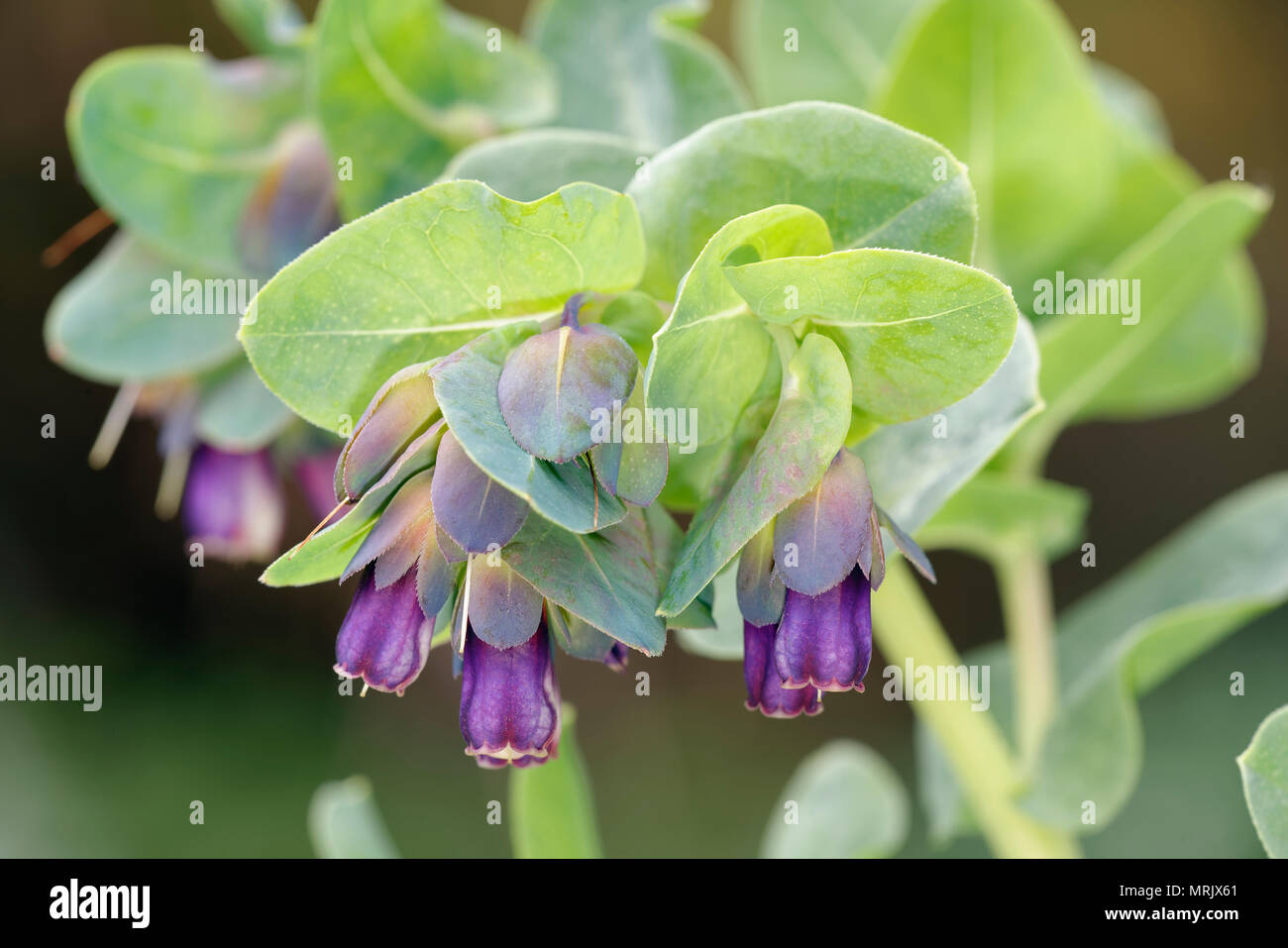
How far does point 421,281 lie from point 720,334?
0.18 m

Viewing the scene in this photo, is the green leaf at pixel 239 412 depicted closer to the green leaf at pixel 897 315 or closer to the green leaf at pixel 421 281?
the green leaf at pixel 421 281

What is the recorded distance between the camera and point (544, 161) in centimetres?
84

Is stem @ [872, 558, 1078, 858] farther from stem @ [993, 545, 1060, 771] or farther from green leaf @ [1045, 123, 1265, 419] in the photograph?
green leaf @ [1045, 123, 1265, 419]

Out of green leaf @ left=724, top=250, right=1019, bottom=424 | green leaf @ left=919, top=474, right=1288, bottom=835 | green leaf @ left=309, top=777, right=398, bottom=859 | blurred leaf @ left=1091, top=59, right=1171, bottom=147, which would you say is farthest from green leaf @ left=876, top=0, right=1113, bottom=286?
green leaf @ left=309, top=777, right=398, bottom=859

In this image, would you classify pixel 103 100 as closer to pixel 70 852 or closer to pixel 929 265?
pixel 929 265

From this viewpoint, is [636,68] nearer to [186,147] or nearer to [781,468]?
[186,147]

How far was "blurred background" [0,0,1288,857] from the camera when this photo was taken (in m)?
2.85

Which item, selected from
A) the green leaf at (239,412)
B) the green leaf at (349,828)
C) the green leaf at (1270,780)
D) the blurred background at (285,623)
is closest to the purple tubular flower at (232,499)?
the green leaf at (239,412)

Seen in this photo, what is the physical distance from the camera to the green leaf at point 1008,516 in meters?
1.06

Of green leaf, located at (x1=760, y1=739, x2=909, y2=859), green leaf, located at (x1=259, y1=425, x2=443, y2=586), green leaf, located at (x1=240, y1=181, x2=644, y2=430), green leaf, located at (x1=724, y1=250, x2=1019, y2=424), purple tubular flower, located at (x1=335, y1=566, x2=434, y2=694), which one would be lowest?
green leaf, located at (x1=760, y1=739, x2=909, y2=859)

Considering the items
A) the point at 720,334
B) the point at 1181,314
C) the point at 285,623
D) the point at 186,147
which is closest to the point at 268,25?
the point at 186,147

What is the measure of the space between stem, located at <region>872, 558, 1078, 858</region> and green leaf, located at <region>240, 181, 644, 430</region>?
443 mm

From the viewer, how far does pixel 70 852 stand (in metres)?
2.77
